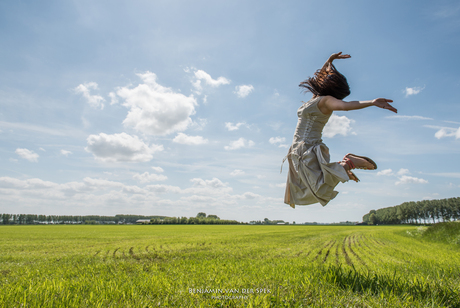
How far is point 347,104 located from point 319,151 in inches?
34.1

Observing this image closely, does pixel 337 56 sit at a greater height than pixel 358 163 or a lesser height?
greater

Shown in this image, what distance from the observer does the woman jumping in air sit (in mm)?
4027

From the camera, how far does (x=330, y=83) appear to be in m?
4.15

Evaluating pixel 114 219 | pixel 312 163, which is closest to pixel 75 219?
pixel 114 219

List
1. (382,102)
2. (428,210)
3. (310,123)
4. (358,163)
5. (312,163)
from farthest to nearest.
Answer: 1. (428,210)
2. (310,123)
3. (312,163)
4. (358,163)
5. (382,102)

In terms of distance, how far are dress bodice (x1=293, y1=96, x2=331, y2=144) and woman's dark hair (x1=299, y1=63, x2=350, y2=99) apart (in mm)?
214

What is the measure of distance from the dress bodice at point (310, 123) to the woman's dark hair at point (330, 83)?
21 cm

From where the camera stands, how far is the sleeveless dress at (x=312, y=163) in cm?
404

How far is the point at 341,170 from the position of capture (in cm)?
395

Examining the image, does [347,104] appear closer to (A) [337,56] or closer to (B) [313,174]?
(B) [313,174]

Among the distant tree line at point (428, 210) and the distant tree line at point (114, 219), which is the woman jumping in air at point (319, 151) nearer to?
the distant tree line at point (114, 219)

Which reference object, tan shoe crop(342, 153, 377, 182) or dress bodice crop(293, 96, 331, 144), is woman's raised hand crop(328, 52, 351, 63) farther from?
tan shoe crop(342, 153, 377, 182)

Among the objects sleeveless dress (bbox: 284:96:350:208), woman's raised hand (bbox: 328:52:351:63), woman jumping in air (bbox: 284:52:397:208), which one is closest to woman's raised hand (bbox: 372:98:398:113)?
woman jumping in air (bbox: 284:52:397:208)

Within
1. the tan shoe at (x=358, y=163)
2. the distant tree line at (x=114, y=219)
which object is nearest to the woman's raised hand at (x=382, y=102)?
the tan shoe at (x=358, y=163)
